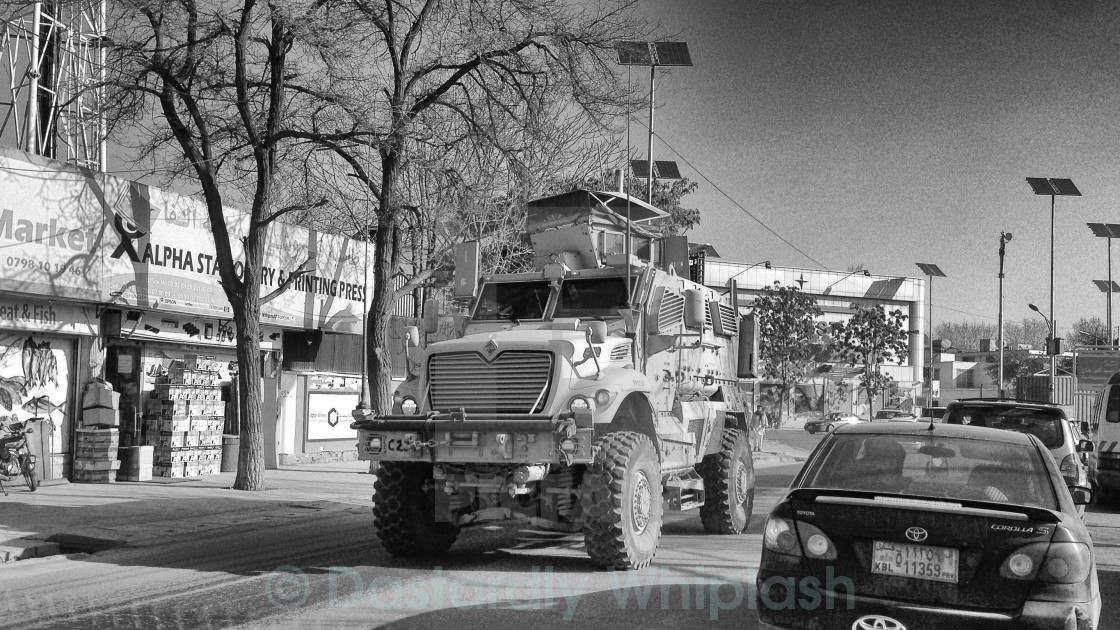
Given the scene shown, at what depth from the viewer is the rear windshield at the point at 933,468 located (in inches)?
217

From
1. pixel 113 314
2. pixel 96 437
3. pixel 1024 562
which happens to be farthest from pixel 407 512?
pixel 113 314

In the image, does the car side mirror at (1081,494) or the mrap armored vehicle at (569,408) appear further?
the mrap armored vehicle at (569,408)

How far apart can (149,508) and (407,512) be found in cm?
549

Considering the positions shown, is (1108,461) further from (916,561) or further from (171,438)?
(171,438)

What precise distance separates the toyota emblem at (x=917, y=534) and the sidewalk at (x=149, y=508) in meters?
8.33

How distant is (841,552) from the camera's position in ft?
16.6

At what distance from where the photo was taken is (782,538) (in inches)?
208

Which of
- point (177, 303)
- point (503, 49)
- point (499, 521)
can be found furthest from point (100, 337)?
point (499, 521)

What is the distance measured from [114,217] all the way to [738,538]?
11.0 m

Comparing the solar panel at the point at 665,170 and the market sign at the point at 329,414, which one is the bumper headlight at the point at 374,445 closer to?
the market sign at the point at 329,414

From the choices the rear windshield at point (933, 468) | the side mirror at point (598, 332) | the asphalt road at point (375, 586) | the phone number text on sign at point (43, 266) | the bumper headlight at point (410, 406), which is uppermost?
the phone number text on sign at point (43, 266)

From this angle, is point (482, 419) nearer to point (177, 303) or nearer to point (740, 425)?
point (740, 425)

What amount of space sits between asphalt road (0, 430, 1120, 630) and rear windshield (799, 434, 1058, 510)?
1.42 m

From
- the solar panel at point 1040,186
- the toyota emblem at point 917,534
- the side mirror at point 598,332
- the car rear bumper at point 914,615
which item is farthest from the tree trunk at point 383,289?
the solar panel at point 1040,186
